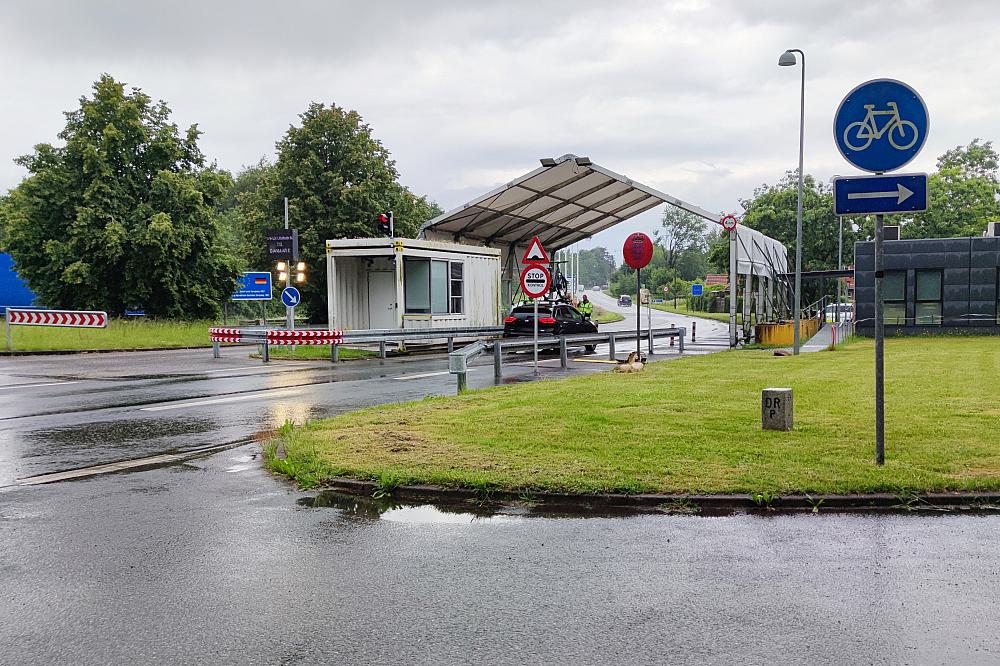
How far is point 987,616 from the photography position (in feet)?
13.3

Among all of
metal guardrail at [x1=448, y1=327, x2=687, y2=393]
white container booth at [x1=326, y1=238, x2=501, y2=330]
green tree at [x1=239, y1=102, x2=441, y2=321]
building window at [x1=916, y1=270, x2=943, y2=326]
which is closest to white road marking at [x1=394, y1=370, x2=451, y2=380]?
metal guardrail at [x1=448, y1=327, x2=687, y2=393]

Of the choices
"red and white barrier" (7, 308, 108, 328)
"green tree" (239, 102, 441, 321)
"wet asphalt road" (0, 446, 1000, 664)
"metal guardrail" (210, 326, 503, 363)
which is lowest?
"wet asphalt road" (0, 446, 1000, 664)

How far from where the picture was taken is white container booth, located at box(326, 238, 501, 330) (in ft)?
81.4

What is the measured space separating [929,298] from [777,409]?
2774 cm

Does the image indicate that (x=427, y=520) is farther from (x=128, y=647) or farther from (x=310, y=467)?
(x=128, y=647)

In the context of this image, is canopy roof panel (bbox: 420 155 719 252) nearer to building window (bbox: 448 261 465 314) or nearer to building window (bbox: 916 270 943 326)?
building window (bbox: 448 261 465 314)

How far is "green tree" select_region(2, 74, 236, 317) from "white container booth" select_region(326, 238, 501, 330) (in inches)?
480

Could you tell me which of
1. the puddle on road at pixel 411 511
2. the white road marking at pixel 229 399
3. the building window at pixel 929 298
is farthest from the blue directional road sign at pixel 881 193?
the building window at pixel 929 298

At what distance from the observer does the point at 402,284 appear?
24828 mm

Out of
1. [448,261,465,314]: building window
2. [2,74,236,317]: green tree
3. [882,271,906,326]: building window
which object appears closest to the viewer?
[448,261,465,314]: building window

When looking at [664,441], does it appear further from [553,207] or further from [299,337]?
[553,207]

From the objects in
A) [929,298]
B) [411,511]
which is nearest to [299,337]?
[411,511]

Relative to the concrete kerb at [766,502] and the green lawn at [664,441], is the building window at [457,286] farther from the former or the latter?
the concrete kerb at [766,502]

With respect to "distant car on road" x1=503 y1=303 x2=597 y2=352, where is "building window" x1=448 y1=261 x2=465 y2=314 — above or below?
above
